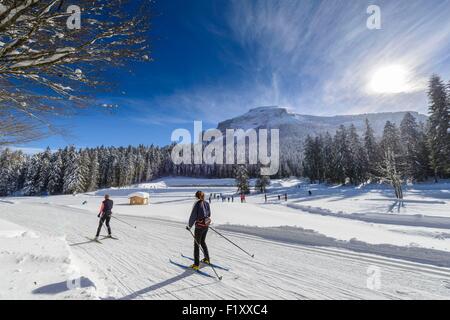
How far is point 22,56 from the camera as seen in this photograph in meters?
3.16

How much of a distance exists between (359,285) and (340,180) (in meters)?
55.1

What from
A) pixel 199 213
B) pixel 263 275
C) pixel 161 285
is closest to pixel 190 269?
pixel 161 285

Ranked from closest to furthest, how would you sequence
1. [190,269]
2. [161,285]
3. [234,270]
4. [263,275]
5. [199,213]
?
[161,285], [263,275], [234,270], [190,269], [199,213]

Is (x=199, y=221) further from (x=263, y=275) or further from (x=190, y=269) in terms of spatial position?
(x=263, y=275)

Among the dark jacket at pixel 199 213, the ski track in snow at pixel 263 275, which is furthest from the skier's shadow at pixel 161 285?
the dark jacket at pixel 199 213

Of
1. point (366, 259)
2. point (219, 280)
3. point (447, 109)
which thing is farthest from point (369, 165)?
point (219, 280)

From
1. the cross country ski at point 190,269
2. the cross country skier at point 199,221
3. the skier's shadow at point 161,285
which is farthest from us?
the cross country skier at point 199,221

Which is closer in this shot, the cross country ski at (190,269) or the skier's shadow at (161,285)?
the skier's shadow at (161,285)

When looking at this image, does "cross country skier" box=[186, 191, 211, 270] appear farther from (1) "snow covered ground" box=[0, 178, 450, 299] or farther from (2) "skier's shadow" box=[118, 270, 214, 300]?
(1) "snow covered ground" box=[0, 178, 450, 299]

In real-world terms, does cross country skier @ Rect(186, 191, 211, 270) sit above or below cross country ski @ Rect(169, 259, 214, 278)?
above

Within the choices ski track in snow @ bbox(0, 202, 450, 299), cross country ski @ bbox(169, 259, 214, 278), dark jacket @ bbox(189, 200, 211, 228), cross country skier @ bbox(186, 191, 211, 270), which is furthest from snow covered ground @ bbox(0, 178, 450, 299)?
dark jacket @ bbox(189, 200, 211, 228)

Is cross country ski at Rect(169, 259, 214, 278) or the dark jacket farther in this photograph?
the dark jacket

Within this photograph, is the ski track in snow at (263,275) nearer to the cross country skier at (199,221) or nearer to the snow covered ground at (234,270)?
the snow covered ground at (234,270)
